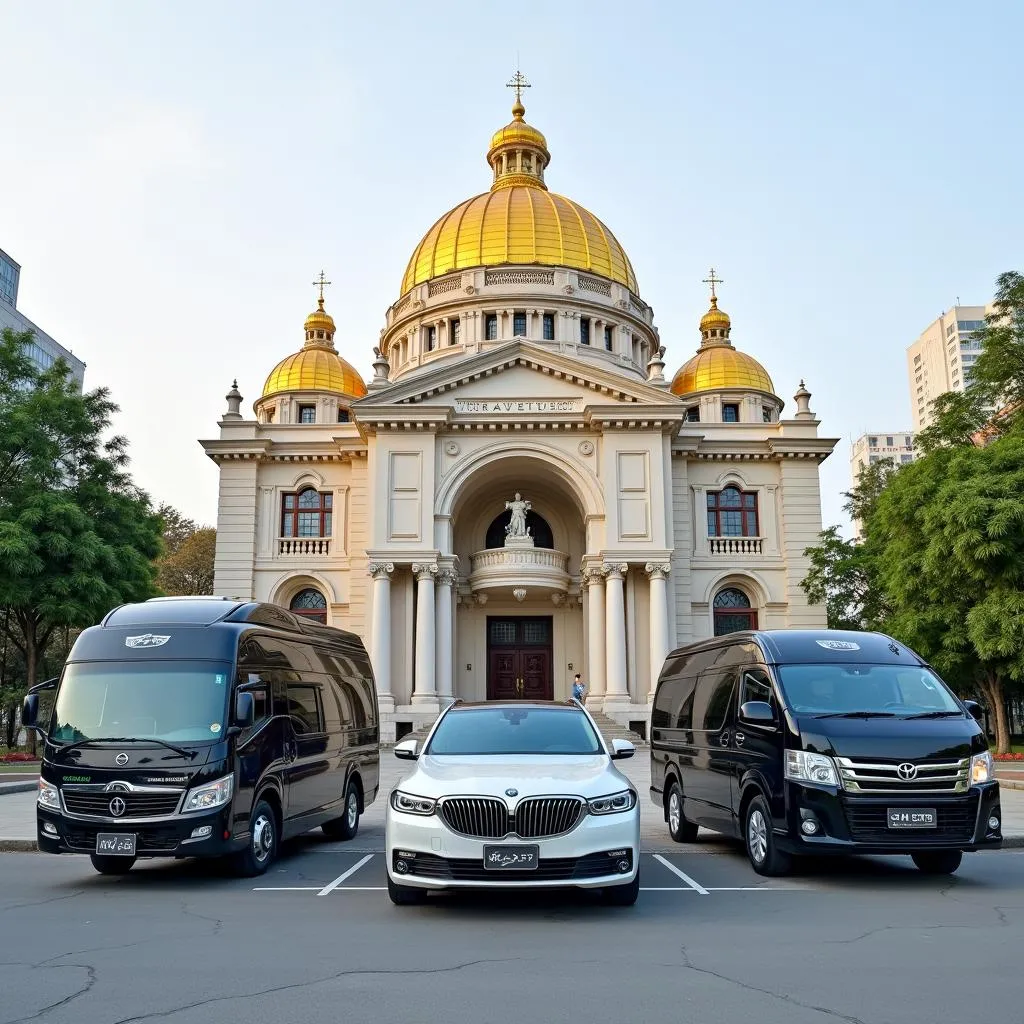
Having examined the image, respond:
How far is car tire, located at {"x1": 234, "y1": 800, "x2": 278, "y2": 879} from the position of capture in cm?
1010

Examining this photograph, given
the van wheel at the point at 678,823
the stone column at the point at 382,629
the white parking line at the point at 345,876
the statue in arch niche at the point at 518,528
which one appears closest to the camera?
the white parking line at the point at 345,876

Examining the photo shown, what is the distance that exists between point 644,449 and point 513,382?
16.7 feet

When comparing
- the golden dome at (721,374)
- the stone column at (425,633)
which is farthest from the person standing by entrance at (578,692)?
the golden dome at (721,374)

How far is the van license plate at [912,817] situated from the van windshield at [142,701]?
244 inches

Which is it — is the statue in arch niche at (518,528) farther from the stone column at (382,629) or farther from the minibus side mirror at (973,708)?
the minibus side mirror at (973,708)

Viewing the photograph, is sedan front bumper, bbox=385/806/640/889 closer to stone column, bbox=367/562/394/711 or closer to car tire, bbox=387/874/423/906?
car tire, bbox=387/874/423/906

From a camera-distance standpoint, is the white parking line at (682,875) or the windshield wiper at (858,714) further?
the windshield wiper at (858,714)

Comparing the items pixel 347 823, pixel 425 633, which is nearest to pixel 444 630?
pixel 425 633

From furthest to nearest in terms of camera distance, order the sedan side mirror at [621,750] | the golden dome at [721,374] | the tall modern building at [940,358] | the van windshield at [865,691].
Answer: the tall modern building at [940,358] → the golden dome at [721,374] → the van windshield at [865,691] → the sedan side mirror at [621,750]

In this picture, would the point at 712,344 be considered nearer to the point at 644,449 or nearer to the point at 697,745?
the point at 644,449

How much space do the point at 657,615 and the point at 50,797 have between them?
26030 millimetres

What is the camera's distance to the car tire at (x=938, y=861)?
10.0m

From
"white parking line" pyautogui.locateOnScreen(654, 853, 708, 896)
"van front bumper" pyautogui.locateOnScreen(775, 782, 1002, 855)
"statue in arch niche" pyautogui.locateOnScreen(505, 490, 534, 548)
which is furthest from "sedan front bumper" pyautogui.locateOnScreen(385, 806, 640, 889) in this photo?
"statue in arch niche" pyautogui.locateOnScreen(505, 490, 534, 548)

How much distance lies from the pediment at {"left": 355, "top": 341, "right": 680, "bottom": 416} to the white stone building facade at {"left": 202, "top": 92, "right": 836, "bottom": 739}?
0.07m
